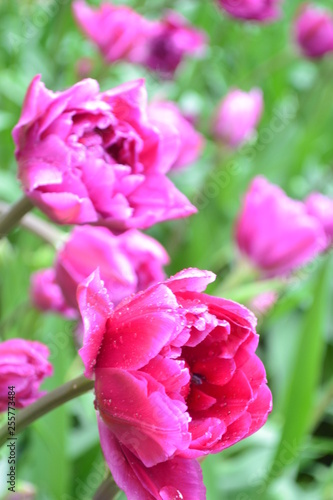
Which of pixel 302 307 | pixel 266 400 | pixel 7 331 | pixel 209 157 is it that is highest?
pixel 266 400

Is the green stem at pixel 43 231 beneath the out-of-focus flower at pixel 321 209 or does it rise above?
above

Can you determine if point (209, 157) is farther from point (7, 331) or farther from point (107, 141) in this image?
point (107, 141)

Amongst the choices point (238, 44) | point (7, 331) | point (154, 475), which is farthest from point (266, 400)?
point (238, 44)

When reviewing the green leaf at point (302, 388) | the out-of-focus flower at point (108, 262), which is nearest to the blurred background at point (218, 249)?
the green leaf at point (302, 388)

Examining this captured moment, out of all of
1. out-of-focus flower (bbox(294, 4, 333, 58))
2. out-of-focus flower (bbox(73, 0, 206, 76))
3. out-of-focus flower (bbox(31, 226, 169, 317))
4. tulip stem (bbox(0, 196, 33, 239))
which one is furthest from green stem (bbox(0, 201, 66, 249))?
out-of-focus flower (bbox(294, 4, 333, 58))

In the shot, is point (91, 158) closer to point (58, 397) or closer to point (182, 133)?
point (58, 397)

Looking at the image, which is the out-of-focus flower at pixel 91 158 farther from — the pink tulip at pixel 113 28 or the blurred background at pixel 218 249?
the pink tulip at pixel 113 28

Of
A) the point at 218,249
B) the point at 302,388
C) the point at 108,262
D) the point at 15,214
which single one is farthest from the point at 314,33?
the point at 15,214
